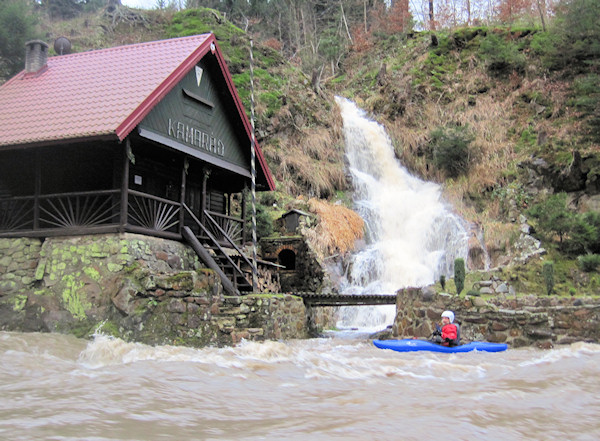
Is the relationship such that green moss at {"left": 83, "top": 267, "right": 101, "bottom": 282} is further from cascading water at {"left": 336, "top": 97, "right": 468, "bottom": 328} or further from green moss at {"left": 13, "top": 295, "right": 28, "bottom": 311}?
cascading water at {"left": 336, "top": 97, "right": 468, "bottom": 328}

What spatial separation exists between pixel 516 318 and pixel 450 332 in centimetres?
228

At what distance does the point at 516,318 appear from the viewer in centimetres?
1302

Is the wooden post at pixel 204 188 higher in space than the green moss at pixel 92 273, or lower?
higher

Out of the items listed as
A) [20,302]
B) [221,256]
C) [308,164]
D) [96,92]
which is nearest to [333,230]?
[308,164]

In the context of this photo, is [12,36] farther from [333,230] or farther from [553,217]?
[553,217]

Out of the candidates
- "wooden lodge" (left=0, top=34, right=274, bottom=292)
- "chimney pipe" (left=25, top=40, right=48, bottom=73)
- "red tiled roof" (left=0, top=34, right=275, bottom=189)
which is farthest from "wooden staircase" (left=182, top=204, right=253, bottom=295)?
"chimney pipe" (left=25, top=40, right=48, bottom=73)

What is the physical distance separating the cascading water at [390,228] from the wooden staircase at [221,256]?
18.8 ft

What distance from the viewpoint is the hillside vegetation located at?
948 inches

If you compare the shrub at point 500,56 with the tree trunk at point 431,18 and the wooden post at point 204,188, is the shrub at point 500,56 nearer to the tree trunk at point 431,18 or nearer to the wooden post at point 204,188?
the tree trunk at point 431,18

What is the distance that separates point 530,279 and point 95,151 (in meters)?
15.9

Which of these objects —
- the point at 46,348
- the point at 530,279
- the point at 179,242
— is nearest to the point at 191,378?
the point at 46,348

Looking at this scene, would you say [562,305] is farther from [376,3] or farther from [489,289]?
[376,3]

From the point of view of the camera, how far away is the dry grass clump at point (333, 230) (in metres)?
23.0

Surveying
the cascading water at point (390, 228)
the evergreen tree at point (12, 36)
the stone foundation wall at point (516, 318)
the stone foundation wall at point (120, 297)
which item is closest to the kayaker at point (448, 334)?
the stone foundation wall at point (516, 318)
